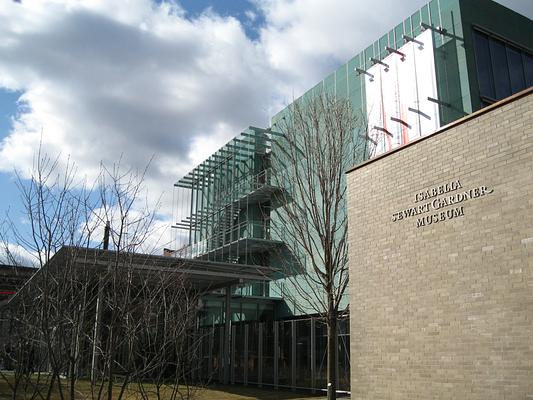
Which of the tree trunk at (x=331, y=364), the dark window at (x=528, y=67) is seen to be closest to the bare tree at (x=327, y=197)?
the tree trunk at (x=331, y=364)

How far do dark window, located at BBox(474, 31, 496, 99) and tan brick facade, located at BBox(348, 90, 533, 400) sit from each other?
392 inches

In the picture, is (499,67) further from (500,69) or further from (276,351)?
(276,351)

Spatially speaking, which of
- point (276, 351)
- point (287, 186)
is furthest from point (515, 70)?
point (276, 351)

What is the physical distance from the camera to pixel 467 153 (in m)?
9.50

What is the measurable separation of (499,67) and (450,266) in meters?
13.9

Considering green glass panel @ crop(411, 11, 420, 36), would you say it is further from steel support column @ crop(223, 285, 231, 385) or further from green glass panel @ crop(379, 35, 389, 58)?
steel support column @ crop(223, 285, 231, 385)

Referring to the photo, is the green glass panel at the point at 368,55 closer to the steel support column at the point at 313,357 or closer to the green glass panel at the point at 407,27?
the green glass panel at the point at 407,27

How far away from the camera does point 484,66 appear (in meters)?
19.6

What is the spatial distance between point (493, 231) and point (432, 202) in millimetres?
1483

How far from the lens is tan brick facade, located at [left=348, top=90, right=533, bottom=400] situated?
27.3 feet

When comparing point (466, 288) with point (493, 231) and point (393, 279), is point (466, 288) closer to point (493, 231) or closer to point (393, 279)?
point (493, 231)

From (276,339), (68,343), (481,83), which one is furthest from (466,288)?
(276,339)

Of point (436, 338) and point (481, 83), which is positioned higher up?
point (481, 83)

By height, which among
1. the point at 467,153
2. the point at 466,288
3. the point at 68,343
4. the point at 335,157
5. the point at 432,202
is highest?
the point at 335,157
